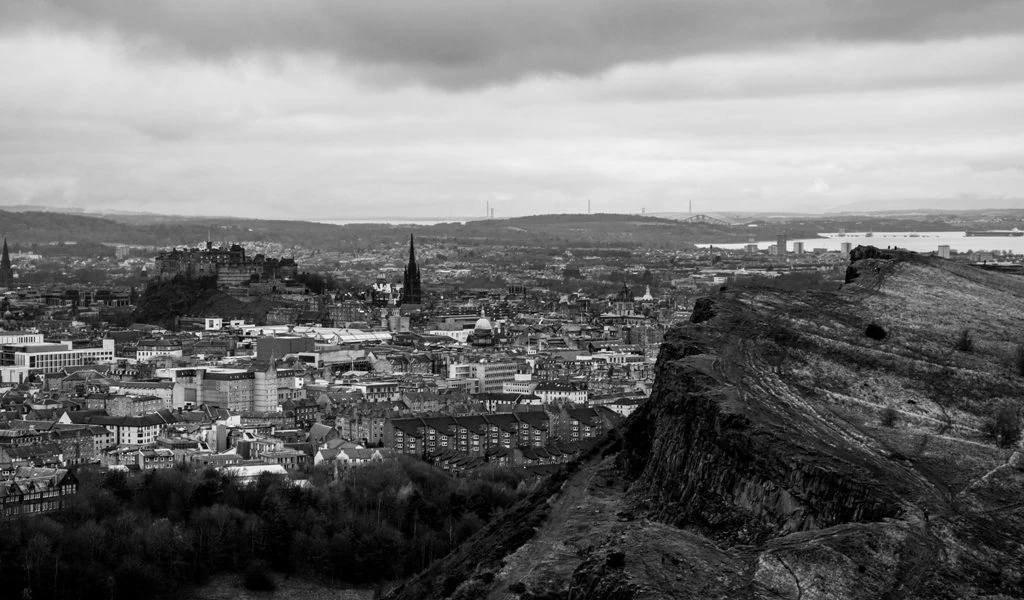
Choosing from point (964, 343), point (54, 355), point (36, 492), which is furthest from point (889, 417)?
point (54, 355)

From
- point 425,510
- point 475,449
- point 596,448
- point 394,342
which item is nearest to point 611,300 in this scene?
point 394,342

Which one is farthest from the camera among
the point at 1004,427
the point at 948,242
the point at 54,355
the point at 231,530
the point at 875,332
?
the point at 948,242

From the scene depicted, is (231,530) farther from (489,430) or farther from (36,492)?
(489,430)

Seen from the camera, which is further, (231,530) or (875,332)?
(231,530)

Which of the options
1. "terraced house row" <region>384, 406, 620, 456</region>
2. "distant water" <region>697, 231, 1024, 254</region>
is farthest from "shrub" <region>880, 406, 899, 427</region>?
"distant water" <region>697, 231, 1024, 254</region>

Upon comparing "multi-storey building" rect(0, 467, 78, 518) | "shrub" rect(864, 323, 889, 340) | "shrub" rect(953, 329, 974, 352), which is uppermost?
"shrub" rect(864, 323, 889, 340)

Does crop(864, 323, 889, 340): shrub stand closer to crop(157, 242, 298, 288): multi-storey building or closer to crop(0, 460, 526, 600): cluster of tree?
crop(0, 460, 526, 600): cluster of tree
